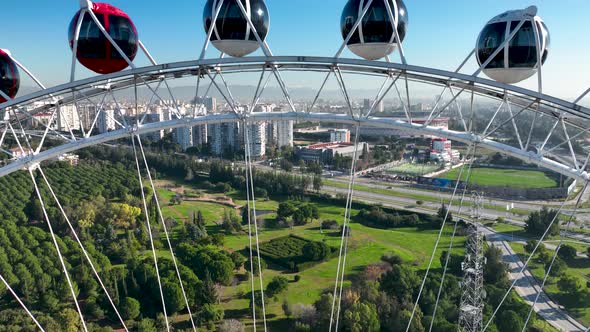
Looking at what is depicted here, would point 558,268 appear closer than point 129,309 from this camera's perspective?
No

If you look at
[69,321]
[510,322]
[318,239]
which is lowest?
[318,239]

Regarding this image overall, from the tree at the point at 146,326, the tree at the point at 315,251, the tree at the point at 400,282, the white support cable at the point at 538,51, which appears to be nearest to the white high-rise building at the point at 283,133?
the tree at the point at 315,251

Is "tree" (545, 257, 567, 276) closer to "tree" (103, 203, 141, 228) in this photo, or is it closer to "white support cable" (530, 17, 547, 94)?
"white support cable" (530, 17, 547, 94)

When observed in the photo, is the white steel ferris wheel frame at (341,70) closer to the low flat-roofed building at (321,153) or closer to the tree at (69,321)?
the tree at (69,321)

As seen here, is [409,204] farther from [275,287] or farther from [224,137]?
[224,137]

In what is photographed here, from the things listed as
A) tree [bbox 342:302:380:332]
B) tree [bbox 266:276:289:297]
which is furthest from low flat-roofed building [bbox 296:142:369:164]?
tree [bbox 342:302:380:332]

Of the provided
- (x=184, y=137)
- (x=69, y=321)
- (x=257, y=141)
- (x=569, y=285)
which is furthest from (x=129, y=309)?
(x=184, y=137)
